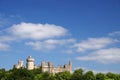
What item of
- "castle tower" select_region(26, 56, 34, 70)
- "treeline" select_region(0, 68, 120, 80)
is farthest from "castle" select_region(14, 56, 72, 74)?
"treeline" select_region(0, 68, 120, 80)

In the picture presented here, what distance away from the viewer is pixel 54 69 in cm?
14138

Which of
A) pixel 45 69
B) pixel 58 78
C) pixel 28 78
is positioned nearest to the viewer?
pixel 28 78

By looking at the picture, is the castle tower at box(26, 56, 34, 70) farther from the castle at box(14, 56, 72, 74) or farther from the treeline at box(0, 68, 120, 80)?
the treeline at box(0, 68, 120, 80)

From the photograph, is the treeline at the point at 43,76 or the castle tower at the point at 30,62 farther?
the castle tower at the point at 30,62

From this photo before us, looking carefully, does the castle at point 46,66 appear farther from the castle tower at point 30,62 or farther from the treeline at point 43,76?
the treeline at point 43,76

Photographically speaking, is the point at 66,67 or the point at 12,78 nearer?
the point at 12,78

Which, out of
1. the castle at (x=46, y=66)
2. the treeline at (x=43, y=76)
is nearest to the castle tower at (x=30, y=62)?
the castle at (x=46, y=66)

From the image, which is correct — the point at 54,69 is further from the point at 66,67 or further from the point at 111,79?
the point at 111,79

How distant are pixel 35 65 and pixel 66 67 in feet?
37.0

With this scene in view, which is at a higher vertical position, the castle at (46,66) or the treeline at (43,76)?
the castle at (46,66)

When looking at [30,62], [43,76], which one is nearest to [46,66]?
[30,62]

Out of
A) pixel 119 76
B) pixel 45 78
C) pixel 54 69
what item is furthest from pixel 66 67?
pixel 45 78

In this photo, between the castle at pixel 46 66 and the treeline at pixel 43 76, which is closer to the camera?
the treeline at pixel 43 76

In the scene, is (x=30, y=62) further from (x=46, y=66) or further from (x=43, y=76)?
(x=43, y=76)
